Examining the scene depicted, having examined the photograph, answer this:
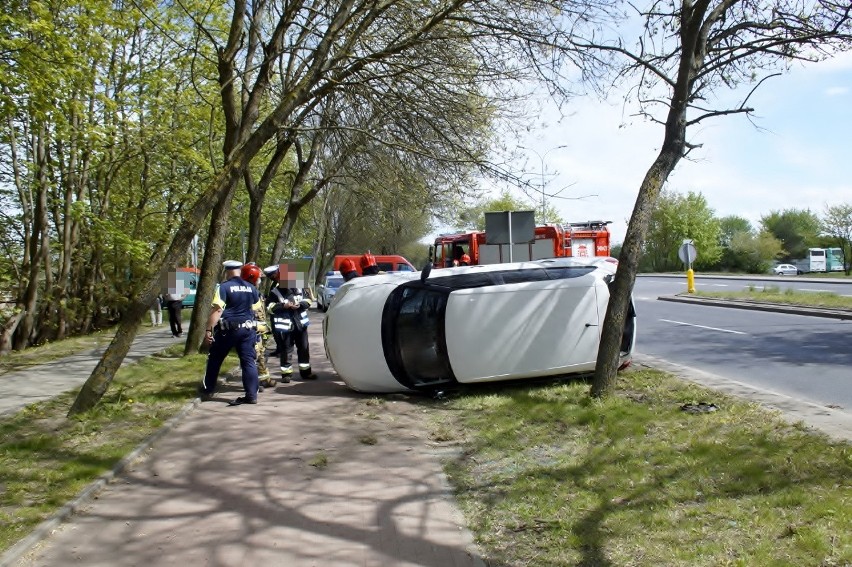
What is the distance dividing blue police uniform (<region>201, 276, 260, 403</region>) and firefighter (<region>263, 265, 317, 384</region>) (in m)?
1.44

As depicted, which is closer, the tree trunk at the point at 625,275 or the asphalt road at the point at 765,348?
the tree trunk at the point at 625,275

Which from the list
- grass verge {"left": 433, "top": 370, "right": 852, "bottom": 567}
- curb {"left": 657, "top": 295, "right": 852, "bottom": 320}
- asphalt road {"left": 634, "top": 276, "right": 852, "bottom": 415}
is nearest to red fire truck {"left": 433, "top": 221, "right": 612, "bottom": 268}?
curb {"left": 657, "top": 295, "right": 852, "bottom": 320}

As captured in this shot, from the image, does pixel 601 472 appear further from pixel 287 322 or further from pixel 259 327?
pixel 287 322

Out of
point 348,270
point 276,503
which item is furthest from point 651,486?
point 348,270

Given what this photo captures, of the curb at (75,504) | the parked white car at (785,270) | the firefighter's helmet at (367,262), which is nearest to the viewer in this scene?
the curb at (75,504)

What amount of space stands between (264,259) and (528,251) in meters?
30.9

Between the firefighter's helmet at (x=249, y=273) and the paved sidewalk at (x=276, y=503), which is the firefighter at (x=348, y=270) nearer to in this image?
the firefighter's helmet at (x=249, y=273)

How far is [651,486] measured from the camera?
200 inches

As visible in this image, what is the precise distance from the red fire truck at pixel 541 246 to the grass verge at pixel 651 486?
54.9 feet

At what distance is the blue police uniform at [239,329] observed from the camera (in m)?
8.94

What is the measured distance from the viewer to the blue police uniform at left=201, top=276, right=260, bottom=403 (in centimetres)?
894

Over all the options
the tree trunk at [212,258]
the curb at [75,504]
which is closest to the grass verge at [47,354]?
the tree trunk at [212,258]

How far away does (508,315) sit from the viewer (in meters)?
8.84

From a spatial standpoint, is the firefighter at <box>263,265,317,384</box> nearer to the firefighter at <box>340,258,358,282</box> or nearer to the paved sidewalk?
the firefighter at <box>340,258,358,282</box>
